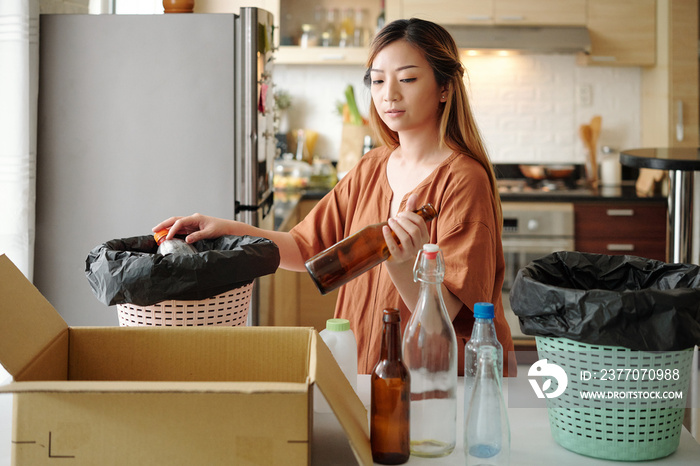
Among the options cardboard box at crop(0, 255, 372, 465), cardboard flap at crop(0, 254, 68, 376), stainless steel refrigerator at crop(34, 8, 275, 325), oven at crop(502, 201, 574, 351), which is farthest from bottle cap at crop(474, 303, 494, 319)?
oven at crop(502, 201, 574, 351)

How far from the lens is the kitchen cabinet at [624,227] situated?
3.68 metres

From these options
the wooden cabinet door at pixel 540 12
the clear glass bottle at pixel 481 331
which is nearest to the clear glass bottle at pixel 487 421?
A: the clear glass bottle at pixel 481 331

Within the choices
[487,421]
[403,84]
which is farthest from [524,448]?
[403,84]

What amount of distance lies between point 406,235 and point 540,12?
309 centimetres

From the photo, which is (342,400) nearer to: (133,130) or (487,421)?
(487,421)

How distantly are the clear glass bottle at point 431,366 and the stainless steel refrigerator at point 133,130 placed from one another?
141 cm

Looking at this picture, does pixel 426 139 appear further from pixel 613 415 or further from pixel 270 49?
pixel 270 49

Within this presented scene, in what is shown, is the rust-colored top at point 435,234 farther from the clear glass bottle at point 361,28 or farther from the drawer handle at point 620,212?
the clear glass bottle at point 361,28

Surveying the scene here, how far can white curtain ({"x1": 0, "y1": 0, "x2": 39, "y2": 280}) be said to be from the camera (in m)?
2.03

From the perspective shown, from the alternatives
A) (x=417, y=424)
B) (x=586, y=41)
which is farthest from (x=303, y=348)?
(x=586, y=41)

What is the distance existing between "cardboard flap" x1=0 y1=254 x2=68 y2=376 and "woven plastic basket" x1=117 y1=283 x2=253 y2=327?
0.18m

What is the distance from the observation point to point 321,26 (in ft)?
14.0

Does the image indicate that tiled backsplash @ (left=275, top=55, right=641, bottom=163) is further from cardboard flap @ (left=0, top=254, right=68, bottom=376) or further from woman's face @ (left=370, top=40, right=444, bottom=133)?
cardboard flap @ (left=0, top=254, right=68, bottom=376)

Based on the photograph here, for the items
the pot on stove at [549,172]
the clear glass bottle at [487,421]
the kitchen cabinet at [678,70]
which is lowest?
the clear glass bottle at [487,421]
